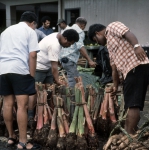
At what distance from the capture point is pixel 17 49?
182 inches

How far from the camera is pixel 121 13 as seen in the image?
12070 mm

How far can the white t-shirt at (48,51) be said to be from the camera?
5.47m

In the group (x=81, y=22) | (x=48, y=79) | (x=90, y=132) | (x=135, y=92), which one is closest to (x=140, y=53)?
(x=135, y=92)

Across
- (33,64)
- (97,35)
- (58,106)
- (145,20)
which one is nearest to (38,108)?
(58,106)

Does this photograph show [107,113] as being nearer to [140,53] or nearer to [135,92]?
[135,92]

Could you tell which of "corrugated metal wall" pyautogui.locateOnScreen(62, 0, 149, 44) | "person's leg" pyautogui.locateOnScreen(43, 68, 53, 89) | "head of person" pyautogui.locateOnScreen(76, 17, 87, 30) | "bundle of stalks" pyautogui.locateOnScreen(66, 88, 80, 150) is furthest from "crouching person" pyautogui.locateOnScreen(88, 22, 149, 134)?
"corrugated metal wall" pyautogui.locateOnScreen(62, 0, 149, 44)

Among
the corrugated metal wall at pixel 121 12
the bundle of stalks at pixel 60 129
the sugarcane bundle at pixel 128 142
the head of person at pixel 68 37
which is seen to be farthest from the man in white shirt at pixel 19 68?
the corrugated metal wall at pixel 121 12

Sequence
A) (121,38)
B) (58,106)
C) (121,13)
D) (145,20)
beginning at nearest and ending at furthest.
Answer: (121,38), (58,106), (145,20), (121,13)

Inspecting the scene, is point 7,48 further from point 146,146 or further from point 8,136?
point 146,146

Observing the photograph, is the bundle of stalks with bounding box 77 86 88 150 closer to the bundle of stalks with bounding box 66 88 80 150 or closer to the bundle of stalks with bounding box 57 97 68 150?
the bundle of stalks with bounding box 66 88 80 150

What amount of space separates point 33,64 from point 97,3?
28.6 feet

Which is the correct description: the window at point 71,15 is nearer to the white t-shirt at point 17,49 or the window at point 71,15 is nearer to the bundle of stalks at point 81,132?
the white t-shirt at point 17,49

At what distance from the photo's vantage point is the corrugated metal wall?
36.9 ft

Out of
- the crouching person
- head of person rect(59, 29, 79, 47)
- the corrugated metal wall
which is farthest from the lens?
the corrugated metal wall
